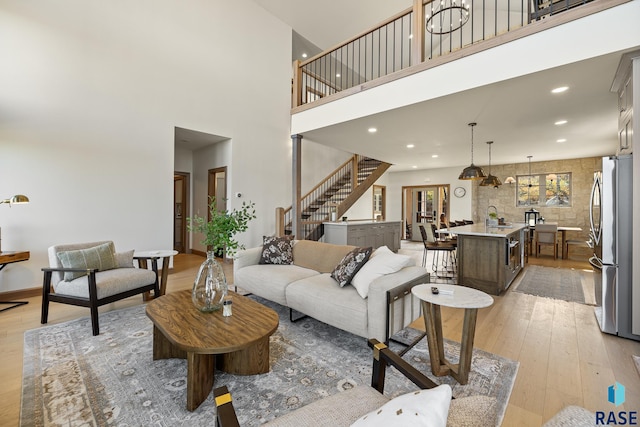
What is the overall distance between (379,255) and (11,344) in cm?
333

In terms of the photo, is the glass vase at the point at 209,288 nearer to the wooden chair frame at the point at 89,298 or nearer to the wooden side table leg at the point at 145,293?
the wooden chair frame at the point at 89,298

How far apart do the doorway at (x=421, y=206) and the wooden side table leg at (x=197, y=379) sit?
9.66 metres

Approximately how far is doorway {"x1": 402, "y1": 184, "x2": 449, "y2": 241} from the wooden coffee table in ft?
30.6

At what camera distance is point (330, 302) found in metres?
2.47

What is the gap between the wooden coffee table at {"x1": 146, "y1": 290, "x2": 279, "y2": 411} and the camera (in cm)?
166

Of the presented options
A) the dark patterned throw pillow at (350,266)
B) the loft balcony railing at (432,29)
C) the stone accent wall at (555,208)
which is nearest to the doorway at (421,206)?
the stone accent wall at (555,208)

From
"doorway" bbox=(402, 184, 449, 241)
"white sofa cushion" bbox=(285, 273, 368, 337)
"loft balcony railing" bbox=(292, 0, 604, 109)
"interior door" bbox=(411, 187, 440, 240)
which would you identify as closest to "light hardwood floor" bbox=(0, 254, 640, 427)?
"white sofa cushion" bbox=(285, 273, 368, 337)

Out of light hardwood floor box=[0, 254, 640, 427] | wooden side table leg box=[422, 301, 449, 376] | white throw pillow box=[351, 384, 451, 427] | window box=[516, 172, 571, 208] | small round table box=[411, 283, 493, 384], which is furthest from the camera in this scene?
window box=[516, 172, 571, 208]

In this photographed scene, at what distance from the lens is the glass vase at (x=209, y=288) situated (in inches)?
83.0

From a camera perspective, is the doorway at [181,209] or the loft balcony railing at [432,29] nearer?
the loft balcony railing at [432,29]

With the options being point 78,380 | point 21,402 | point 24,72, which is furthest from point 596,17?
point 24,72

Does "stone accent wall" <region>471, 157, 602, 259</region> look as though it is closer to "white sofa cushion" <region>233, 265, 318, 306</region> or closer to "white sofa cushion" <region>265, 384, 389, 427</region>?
"white sofa cushion" <region>233, 265, 318, 306</region>

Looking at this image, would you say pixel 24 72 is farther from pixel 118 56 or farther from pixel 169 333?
pixel 169 333

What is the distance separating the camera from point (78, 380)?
1930mm
